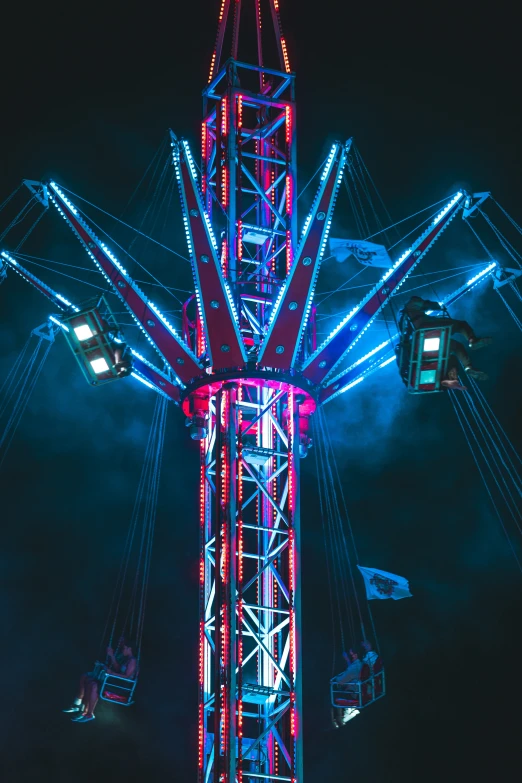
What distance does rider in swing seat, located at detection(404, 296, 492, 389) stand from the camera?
16.9 meters

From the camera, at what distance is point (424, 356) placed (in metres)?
17.1

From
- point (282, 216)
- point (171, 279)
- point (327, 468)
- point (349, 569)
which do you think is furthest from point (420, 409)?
point (282, 216)

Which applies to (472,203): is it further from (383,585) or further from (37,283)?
(37,283)

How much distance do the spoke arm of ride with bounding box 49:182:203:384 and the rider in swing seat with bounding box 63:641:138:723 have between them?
4291 mm

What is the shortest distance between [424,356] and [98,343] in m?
4.73

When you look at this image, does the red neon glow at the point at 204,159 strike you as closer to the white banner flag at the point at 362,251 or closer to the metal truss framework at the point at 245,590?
the white banner flag at the point at 362,251

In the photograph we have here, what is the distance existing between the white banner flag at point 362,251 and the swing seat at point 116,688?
7769 millimetres

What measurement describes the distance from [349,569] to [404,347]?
367 inches

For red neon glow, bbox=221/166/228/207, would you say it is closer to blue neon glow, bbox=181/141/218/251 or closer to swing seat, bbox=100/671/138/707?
blue neon glow, bbox=181/141/218/251

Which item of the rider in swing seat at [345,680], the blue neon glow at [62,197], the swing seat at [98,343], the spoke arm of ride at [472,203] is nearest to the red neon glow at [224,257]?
the swing seat at [98,343]

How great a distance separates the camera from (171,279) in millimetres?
28188

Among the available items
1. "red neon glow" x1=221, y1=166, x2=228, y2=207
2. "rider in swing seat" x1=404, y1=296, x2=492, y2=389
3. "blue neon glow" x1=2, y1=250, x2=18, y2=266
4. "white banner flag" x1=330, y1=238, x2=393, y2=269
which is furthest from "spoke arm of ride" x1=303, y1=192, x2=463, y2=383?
"blue neon glow" x1=2, y1=250, x2=18, y2=266

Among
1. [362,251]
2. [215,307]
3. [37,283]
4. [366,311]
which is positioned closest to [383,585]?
[366,311]

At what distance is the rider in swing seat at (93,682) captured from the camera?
18391 millimetres
